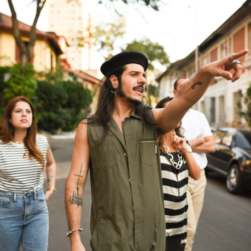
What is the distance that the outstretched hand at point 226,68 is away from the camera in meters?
1.44

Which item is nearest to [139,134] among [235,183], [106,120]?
[106,120]

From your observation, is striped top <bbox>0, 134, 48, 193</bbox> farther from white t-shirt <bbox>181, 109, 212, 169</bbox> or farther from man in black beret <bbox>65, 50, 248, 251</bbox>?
white t-shirt <bbox>181, 109, 212, 169</bbox>

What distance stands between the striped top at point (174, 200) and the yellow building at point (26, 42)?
18385mm

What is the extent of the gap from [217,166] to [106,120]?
7085 millimetres

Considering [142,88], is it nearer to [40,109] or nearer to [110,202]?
[110,202]

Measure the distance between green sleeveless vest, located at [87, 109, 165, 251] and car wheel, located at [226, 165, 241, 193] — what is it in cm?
559

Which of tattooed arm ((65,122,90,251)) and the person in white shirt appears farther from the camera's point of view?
the person in white shirt

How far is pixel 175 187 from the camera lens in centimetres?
262

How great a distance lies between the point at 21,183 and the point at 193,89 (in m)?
1.91

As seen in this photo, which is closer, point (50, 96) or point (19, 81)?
point (19, 81)

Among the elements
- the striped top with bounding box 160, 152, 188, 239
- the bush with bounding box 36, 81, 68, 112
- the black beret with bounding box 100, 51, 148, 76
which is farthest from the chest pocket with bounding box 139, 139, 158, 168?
the bush with bounding box 36, 81, 68, 112

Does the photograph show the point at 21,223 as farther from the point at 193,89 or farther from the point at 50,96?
the point at 50,96

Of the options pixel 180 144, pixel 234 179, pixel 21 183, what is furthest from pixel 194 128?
pixel 234 179

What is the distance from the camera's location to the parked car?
271 inches
